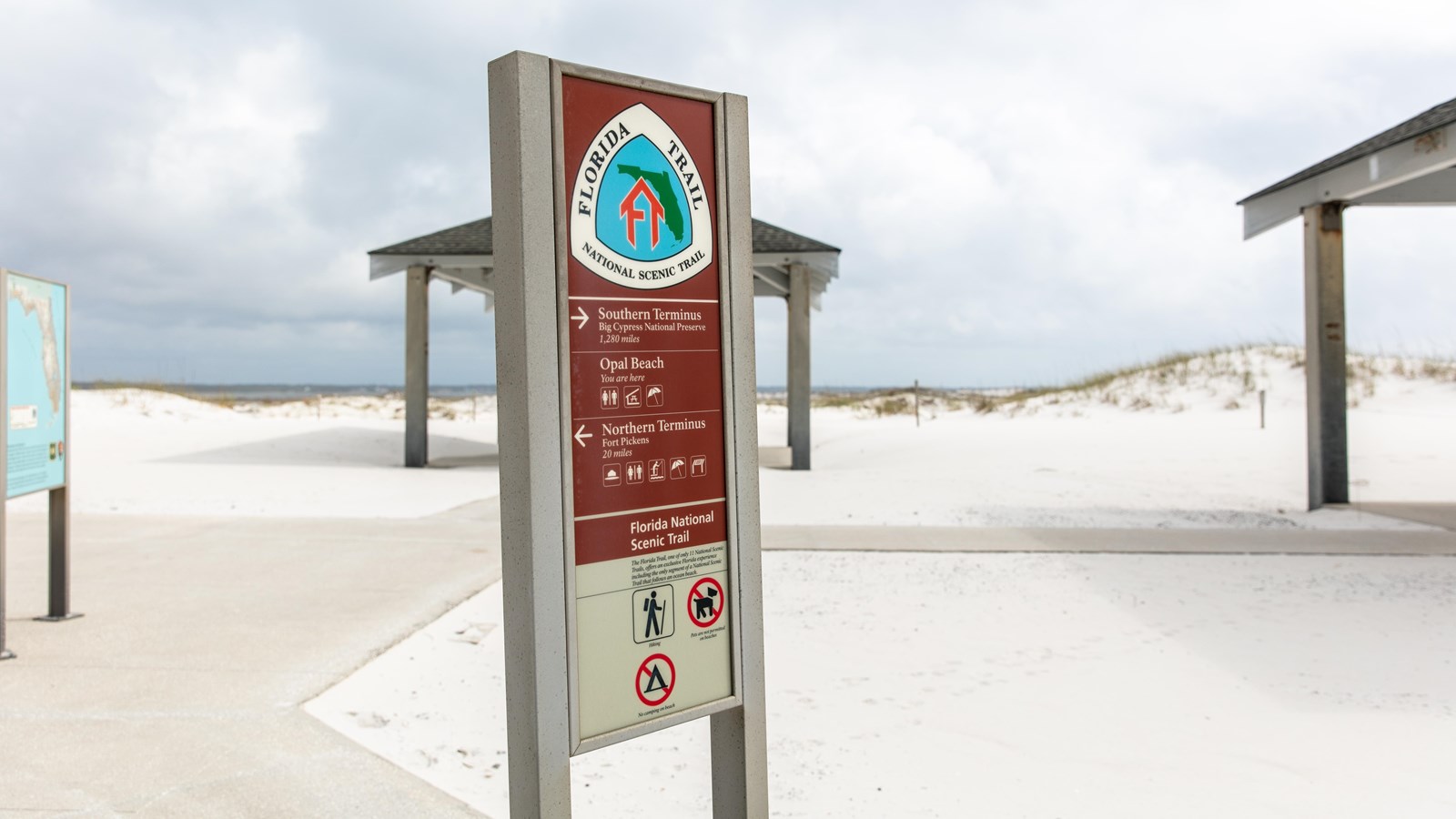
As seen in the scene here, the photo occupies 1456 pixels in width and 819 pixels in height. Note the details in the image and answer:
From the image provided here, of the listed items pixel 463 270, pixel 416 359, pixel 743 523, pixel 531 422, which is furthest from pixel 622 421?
pixel 463 270

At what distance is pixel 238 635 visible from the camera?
5.73 metres

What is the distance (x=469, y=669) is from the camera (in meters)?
5.19

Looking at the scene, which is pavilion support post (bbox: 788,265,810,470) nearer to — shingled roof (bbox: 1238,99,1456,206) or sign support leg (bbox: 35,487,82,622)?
shingled roof (bbox: 1238,99,1456,206)

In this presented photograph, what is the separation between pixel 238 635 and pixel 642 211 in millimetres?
4532

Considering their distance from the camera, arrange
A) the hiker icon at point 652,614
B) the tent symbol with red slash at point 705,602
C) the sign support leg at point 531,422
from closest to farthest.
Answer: the sign support leg at point 531,422, the hiker icon at point 652,614, the tent symbol with red slash at point 705,602

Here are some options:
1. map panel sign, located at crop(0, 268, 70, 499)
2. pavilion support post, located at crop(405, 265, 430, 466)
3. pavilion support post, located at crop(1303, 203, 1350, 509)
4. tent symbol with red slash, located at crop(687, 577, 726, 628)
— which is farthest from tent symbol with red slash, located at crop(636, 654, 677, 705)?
pavilion support post, located at crop(405, 265, 430, 466)

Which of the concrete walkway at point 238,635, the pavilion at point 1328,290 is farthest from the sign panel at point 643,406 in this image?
the pavilion at point 1328,290

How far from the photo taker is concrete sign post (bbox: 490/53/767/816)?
8.28 ft

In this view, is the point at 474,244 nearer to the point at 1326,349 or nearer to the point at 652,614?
the point at 1326,349

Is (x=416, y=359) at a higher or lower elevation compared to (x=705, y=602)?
higher

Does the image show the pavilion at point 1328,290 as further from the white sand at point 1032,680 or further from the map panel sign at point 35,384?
the map panel sign at point 35,384

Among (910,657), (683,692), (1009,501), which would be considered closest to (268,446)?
(1009,501)

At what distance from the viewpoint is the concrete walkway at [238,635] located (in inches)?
145

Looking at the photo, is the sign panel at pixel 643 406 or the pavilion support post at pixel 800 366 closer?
the sign panel at pixel 643 406
